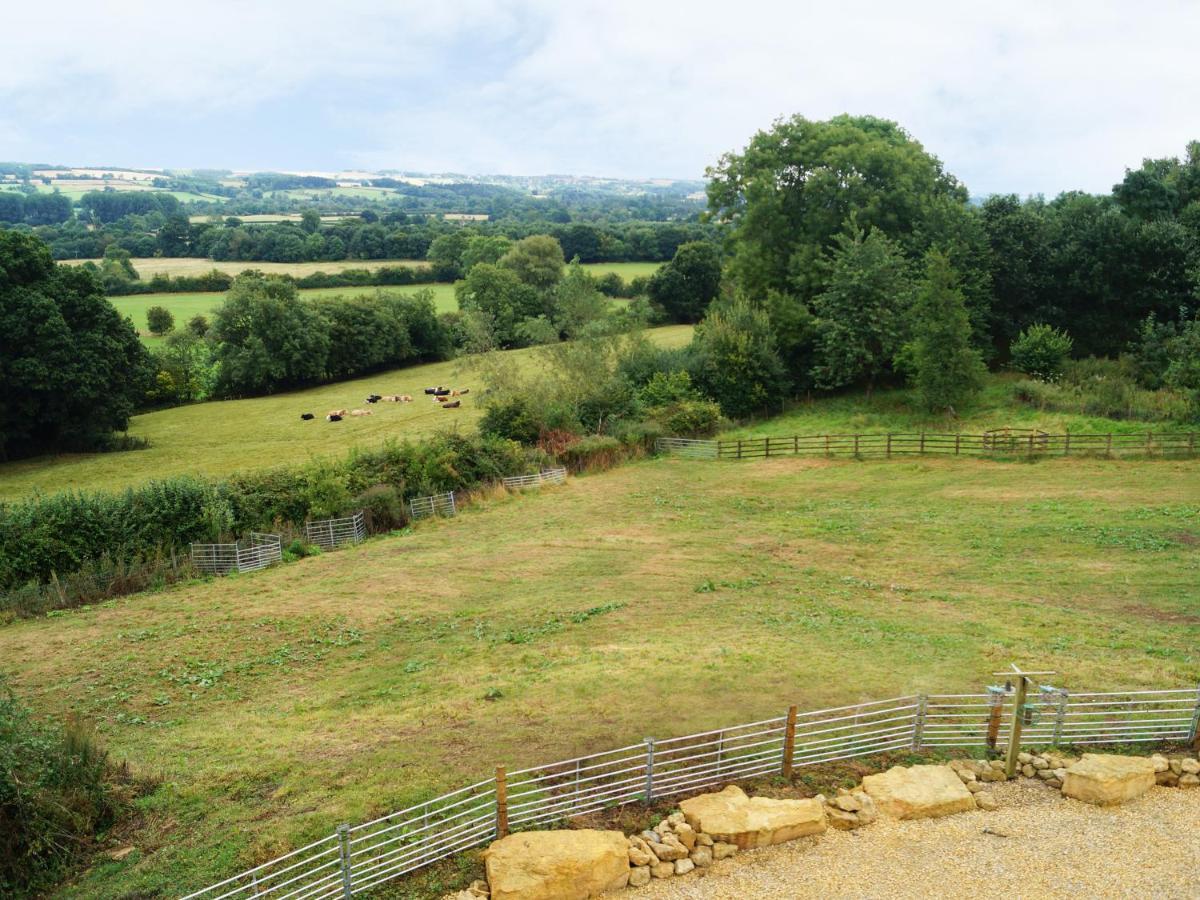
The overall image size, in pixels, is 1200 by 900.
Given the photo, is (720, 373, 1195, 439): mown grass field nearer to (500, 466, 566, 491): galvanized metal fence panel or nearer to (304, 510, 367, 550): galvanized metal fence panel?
(500, 466, 566, 491): galvanized metal fence panel

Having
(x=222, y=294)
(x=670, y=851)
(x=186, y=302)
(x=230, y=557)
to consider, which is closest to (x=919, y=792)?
(x=670, y=851)

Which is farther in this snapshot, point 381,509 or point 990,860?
point 381,509

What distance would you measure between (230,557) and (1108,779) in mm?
24539

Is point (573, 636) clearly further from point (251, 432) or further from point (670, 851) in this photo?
point (251, 432)

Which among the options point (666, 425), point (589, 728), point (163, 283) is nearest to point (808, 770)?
point (589, 728)

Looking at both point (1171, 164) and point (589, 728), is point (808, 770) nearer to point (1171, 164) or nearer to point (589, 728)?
point (589, 728)

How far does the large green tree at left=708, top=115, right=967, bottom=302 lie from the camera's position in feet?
160

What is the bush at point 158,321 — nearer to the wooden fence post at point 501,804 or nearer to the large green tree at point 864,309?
the large green tree at point 864,309

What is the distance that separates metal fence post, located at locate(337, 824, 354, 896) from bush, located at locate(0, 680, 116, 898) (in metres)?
3.72

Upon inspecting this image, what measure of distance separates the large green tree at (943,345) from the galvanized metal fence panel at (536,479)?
1777cm

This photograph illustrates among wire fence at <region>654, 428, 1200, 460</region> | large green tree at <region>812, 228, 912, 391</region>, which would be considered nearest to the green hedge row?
wire fence at <region>654, 428, 1200, 460</region>

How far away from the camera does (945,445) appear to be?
35219 millimetres

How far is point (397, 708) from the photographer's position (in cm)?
1494

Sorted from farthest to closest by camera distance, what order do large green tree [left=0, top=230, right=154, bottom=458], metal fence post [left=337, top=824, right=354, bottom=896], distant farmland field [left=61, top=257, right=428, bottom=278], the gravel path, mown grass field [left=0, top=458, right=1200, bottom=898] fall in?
distant farmland field [left=61, top=257, right=428, bottom=278]
large green tree [left=0, top=230, right=154, bottom=458]
mown grass field [left=0, top=458, right=1200, bottom=898]
the gravel path
metal fence post [left=337, top=824, right=354, bottom=896]
